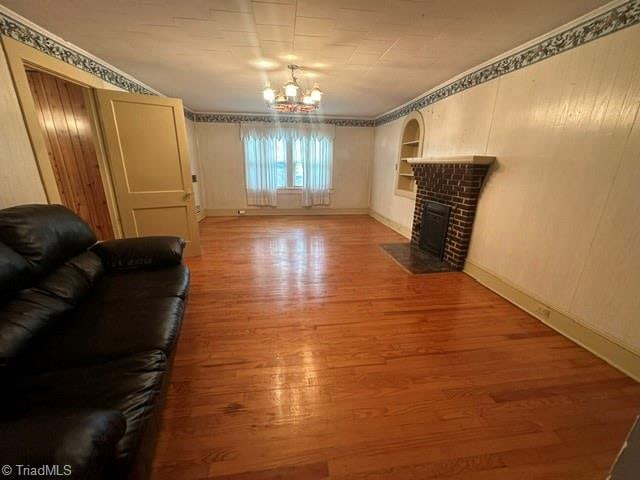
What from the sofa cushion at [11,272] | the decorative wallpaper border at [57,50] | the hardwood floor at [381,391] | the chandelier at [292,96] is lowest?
the hardwood floor at [381,391]

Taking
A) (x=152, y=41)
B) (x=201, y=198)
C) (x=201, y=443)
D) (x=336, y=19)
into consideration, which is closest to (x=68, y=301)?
(x=201, y=443)

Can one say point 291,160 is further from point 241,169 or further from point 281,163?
point 241,169

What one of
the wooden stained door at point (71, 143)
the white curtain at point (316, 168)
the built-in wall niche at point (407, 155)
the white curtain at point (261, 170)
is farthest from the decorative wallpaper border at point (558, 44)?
the wooden stained door at point (71, 143)

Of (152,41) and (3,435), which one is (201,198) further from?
(3,435)

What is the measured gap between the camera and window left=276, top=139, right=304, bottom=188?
5.90 m

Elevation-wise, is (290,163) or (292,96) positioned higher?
(292,96)

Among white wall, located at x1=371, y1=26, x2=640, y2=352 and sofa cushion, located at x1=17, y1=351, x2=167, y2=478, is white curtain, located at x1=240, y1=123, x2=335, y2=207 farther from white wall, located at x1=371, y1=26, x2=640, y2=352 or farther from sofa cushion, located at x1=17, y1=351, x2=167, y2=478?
sofa cushion, located at x1=17, y1=351, x2=167, y2=478

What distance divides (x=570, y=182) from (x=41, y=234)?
357 centimetres

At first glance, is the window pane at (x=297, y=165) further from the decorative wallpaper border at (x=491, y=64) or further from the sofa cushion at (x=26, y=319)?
the sofa cushion at (x=26, y=319)

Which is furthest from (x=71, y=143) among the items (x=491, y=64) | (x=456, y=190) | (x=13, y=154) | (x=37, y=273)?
(x=491, y=64)

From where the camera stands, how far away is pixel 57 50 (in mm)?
2281

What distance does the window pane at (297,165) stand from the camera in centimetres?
593

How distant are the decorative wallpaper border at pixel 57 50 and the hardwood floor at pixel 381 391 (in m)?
2.34

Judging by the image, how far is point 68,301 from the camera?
1501 millimetres
